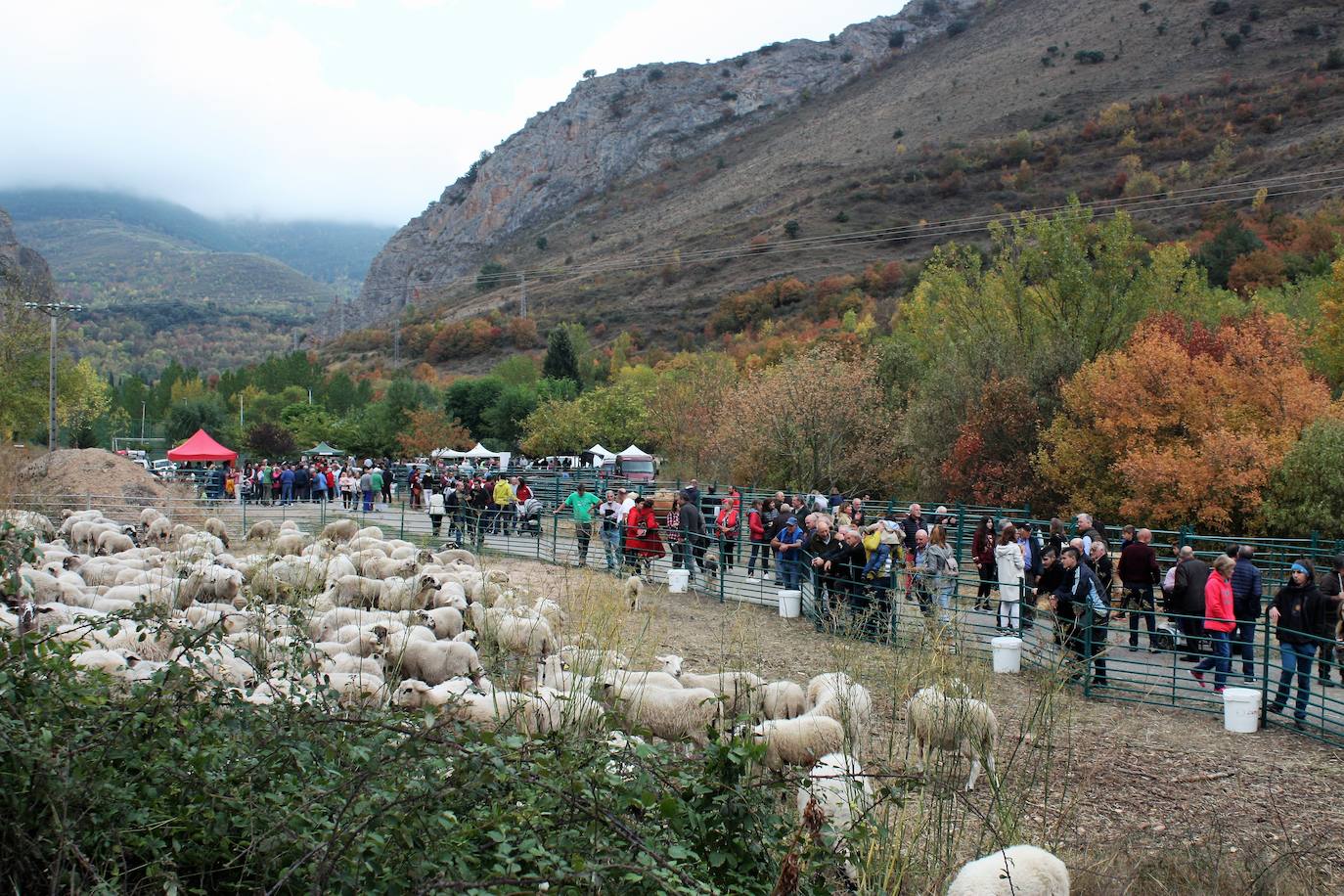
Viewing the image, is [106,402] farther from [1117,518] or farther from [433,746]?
[433,746]

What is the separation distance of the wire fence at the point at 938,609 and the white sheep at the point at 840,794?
964mm

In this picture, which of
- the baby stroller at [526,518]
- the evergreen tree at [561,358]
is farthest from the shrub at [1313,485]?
the evergreen tree at [561,358]

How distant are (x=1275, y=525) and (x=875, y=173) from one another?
8714 cm

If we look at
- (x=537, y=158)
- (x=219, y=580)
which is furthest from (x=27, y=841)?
(x=537, y=158)

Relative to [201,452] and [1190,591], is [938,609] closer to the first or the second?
[1190,591]

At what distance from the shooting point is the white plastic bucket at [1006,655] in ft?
38.3

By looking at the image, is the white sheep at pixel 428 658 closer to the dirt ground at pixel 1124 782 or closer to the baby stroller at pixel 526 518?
the dirt ground at pixel 1124 782

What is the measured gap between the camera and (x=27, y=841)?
418 centimetres

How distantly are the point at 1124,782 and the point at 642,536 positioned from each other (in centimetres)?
1014

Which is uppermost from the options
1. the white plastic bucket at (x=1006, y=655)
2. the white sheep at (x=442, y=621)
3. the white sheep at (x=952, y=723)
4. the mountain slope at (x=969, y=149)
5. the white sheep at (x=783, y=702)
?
the mountain slope at (x=969, y=149)

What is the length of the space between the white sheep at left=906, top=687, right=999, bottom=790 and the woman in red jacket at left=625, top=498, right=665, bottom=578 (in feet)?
32.0

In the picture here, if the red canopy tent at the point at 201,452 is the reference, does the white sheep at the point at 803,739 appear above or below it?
above

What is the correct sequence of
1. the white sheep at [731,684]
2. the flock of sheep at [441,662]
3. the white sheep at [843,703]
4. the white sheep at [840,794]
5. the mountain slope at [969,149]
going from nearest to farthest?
the white sheep at [840,794]
the flock of sheep at [441,662]
the white sheep at [843,703]
the white sheep at [731,684]
the mountain slope at [969,149]

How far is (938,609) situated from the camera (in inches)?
311
